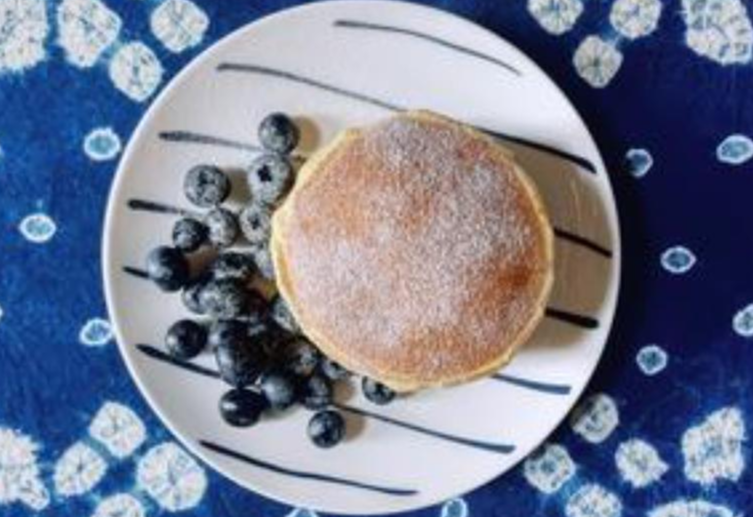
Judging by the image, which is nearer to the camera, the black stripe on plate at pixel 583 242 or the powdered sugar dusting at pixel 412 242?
the powdered sugar dusting at pixel 412 242

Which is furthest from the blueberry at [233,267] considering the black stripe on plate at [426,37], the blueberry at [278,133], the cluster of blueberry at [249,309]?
the black stripe on plate at [426,37]

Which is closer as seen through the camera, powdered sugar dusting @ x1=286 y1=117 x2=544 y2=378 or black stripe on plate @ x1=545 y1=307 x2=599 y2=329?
powdered sugar dusting @ x1=286 y1=117 x2=544 y2=378

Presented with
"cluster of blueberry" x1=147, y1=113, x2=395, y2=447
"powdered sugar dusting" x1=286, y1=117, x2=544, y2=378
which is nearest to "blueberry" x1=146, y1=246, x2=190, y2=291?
"cluster of blueberry" x1=147, y1=113, x2=395, y2=447

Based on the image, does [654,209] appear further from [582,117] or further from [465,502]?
[465,502]

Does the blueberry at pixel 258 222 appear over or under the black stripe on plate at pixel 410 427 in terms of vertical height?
over

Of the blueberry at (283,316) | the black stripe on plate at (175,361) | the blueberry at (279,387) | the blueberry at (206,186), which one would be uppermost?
the blueberry at (206,186)

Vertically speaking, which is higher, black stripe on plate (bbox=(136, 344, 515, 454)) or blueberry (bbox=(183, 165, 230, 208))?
blueberry (bbox=(183, 165, 230, 208))

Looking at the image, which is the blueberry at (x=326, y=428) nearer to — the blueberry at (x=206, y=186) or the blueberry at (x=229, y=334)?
the blueberry at (x=229, y=334)

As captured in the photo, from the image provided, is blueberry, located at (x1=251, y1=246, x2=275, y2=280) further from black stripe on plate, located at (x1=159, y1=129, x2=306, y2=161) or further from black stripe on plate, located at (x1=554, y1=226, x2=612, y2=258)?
black stripe on plate, located at (x1=554, y1=226, x2=612, y2=258)

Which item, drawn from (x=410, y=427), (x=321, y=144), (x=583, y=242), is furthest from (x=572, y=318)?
(x=321, y=144)
